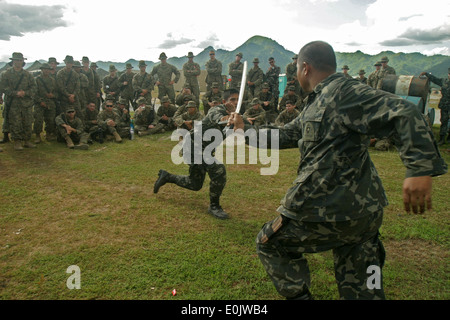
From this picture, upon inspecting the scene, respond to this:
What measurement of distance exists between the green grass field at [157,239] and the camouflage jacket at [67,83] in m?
3.72

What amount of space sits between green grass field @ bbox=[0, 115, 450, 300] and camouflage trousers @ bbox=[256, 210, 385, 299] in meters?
0.87

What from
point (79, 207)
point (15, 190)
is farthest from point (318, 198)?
point (15, 190)

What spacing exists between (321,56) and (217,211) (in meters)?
3.07

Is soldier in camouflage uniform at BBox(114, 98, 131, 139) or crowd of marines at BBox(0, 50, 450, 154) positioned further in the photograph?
soldier in camouflage uniform at BBox(114, 98, 131, 139)

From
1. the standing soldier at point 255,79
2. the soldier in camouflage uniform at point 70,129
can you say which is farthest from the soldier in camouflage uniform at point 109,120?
the standing soldier at point 255,79

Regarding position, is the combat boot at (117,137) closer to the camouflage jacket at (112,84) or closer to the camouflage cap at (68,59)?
the camouflage cap at (68,59)

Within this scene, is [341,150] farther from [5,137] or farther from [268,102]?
[268,102]

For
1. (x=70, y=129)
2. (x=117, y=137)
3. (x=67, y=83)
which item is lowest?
(x=117, y=137)

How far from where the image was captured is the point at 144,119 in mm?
10984

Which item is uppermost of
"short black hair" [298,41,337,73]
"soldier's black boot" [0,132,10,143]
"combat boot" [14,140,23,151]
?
"short black hair" [298,41,337,73]

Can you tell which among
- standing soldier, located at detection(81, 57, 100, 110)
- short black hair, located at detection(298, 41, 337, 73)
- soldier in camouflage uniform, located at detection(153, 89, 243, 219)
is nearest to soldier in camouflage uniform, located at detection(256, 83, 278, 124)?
standing soldier, located at detection(81, 57, 100, 110)

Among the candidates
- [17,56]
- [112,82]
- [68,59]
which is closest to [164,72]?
[112,82]

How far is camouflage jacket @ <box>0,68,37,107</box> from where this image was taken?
820cm

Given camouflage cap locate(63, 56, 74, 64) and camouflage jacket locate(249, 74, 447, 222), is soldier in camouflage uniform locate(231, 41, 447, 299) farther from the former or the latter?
camouflage cap locate(63, 56, 74, 64)
